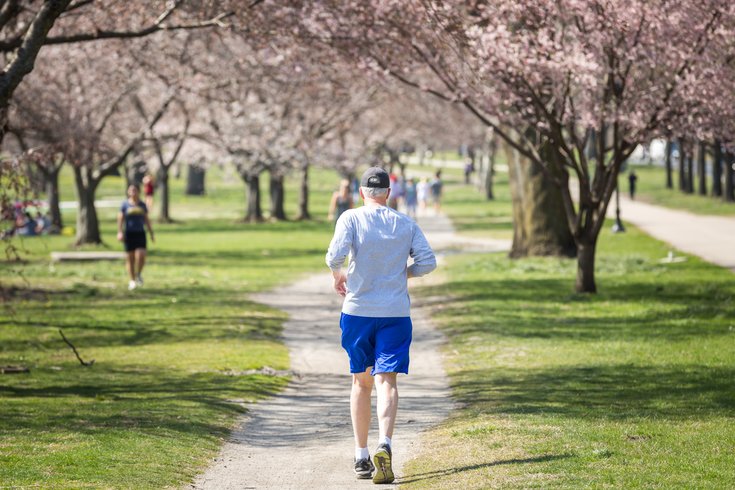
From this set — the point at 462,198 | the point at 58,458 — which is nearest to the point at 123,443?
the point at 58,458

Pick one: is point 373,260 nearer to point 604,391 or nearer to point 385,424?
point 385,424

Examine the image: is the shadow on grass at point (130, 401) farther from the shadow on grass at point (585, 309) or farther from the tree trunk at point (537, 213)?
the tree trunk at point (537, 213)

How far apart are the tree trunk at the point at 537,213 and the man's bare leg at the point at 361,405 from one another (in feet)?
61.9

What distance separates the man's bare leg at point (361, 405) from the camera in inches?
332

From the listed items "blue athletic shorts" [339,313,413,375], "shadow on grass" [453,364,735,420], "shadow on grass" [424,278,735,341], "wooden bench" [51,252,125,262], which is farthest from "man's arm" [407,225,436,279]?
"wooden bench" [51,252,125,262]

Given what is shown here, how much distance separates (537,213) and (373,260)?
63.9 ft

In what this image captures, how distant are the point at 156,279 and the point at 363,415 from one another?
1803 centimetres

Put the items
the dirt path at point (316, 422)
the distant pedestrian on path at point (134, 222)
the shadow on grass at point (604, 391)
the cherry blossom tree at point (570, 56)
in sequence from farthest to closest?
the distant pedestrian on path at point (134, 222)
the cherry blossom tree at point (570, 56)
the shadow on grass at point (604, 391)
the dirt path at point (316, 422)

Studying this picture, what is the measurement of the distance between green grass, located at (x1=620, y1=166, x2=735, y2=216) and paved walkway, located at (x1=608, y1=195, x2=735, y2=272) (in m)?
1.05

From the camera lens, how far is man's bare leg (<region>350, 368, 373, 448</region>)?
842 centimetres

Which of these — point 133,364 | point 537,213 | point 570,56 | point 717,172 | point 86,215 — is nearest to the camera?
point 133,364

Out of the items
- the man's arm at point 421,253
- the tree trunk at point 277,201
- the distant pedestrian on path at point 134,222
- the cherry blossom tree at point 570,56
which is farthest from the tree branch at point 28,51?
the tree trunk at point 277,201

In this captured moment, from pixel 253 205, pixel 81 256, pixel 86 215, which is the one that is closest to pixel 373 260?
pixel 81 256

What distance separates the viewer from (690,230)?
3834 centimetres
